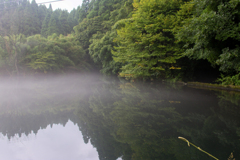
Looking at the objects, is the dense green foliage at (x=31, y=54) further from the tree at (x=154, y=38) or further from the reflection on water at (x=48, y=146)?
the reflection on water at (x=48, y=146)

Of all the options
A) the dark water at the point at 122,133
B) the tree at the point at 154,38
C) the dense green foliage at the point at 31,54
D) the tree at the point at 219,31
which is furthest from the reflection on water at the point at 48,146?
the dense green foliage at the point at 31,54

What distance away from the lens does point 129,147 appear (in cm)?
279

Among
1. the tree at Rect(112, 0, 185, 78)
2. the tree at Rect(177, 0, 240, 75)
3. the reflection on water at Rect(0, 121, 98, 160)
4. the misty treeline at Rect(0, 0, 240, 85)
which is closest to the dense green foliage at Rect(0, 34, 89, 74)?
the misty treeline at Rect(0, 0, 240, 85)

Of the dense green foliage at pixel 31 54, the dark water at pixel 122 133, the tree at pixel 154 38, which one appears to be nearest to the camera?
the dark water at pixel 122 133

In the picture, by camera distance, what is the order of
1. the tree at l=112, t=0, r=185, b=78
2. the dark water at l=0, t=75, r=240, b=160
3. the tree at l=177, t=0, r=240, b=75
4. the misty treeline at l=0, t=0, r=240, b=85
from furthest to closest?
the tree at l=112, t=0, r=185, b=78 < the misty treeline at l=0, t=0, r=240, b=85 < the tree at l=177, t=0, r=240, b=75 < the dark water at l=0, t=75, r=240, b=160

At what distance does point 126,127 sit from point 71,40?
89.7 feet

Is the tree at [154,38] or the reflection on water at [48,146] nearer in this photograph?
the reflection on water at [48,146]

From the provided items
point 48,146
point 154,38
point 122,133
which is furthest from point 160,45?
point 48,146

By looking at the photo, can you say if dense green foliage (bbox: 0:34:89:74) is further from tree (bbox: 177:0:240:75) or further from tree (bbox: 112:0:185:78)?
tree (bbox: 177:0:240:75)

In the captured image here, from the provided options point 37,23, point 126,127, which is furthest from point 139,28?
point 37,23

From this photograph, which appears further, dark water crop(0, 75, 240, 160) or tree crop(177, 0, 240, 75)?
tree crop(177, 0, 240, 75)

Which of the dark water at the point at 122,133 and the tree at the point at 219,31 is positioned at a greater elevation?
the tree at the point at 219,31

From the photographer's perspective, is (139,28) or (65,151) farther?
(139,28)

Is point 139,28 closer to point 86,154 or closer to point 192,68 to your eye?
point 192,68
